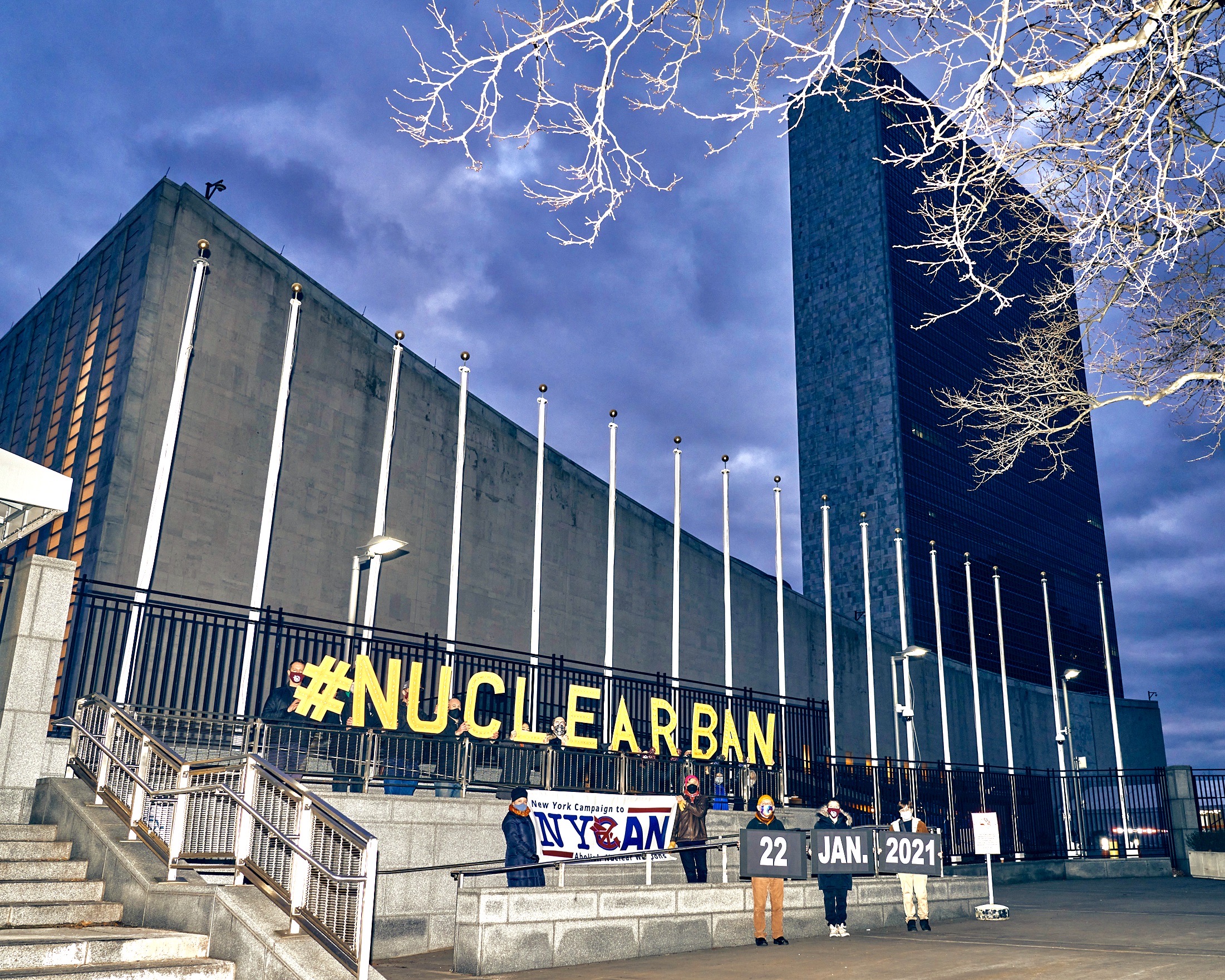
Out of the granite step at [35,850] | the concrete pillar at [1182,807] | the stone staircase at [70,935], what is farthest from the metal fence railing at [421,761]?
the concrete pillar at [1182,807]

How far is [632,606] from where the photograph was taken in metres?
34.4

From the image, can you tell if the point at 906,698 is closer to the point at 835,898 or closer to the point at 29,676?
the point at 835,898

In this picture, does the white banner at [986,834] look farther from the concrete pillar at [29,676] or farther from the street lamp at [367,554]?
the concrete pillar at [29,676]

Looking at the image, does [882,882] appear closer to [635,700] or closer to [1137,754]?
[635,700]

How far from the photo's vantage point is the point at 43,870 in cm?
962

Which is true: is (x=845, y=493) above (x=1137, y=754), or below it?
above

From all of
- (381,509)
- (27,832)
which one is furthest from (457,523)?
(27,832)

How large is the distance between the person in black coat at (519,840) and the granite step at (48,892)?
5.64 meters

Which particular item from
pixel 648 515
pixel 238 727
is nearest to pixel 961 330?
pixel 648 515

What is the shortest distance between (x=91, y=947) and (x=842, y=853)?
10.2 metres

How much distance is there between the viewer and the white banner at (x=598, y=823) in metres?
15.7

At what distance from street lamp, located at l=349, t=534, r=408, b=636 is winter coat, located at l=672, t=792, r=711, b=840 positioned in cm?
655

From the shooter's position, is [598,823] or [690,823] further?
[598,823]

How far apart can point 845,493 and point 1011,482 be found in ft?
81.9
